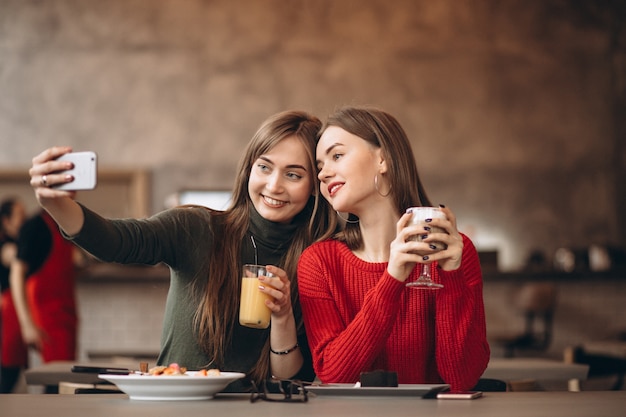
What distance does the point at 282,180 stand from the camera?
229cm

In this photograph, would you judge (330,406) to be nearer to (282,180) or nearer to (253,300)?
(253,300)

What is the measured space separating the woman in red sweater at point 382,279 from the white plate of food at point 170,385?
0.45 m

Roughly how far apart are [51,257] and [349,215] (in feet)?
10.4

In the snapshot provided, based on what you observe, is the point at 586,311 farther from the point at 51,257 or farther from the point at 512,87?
the point at 51,257

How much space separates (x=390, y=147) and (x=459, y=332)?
0.52m

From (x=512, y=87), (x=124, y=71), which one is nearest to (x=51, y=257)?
(x=124, y=71)

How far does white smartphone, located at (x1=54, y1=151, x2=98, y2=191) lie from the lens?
1.61m

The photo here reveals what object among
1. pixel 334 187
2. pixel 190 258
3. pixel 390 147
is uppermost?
pixel 390 147

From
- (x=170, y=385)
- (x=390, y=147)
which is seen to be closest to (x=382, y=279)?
(x=390, y=147)

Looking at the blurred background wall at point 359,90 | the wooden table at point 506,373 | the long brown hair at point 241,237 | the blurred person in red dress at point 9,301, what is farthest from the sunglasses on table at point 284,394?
the blurred background wall at point 359,90

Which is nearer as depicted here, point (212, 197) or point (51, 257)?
point (51, 257)

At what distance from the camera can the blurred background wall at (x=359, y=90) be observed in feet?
25.9

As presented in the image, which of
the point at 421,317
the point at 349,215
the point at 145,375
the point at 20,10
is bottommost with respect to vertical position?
the point at 145,375

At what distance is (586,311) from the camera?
6.94m
